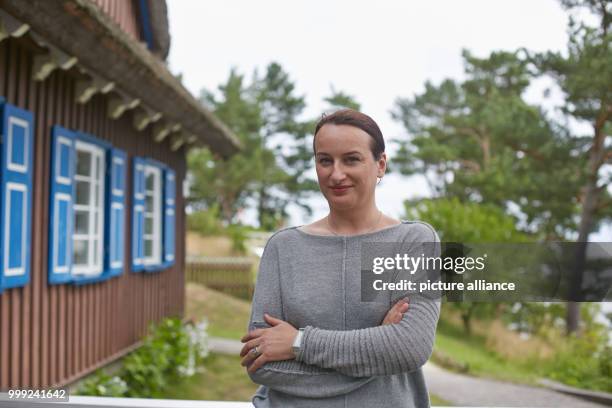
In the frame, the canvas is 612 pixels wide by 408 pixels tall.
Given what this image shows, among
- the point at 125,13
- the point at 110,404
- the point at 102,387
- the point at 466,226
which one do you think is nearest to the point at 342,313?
the point at 110,404

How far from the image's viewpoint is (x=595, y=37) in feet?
34.4

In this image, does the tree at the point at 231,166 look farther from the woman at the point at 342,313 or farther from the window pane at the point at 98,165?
the woman at the point at 342,313

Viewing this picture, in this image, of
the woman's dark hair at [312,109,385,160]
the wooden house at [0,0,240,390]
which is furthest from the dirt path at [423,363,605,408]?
the woman's dark hair at [312,109,385,160]

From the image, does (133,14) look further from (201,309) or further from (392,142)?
(392,142)

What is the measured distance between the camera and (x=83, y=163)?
5078 mm

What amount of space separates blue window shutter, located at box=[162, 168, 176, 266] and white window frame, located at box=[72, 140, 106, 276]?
182cm

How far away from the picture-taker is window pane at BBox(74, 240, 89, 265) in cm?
491

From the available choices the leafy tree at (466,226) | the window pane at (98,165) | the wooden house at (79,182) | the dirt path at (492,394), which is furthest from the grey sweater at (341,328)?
the leafy tree at (466,226)

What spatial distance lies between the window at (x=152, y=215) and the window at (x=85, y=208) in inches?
14.5

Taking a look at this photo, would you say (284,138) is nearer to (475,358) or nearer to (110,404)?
(475,358)

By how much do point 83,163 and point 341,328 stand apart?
4.17 meters

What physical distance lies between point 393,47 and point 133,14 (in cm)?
3202

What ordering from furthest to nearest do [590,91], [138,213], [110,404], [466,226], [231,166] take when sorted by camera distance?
[231,166] < [466,226] < [590,91] < [138,213] < [110,404]

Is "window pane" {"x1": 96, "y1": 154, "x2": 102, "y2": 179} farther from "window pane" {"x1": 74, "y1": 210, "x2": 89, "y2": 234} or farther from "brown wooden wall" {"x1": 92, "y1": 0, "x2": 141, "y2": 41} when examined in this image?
"brown wooden wall" {"x1": 92, "y1": 0, "x2": 141, "y2": 41}
